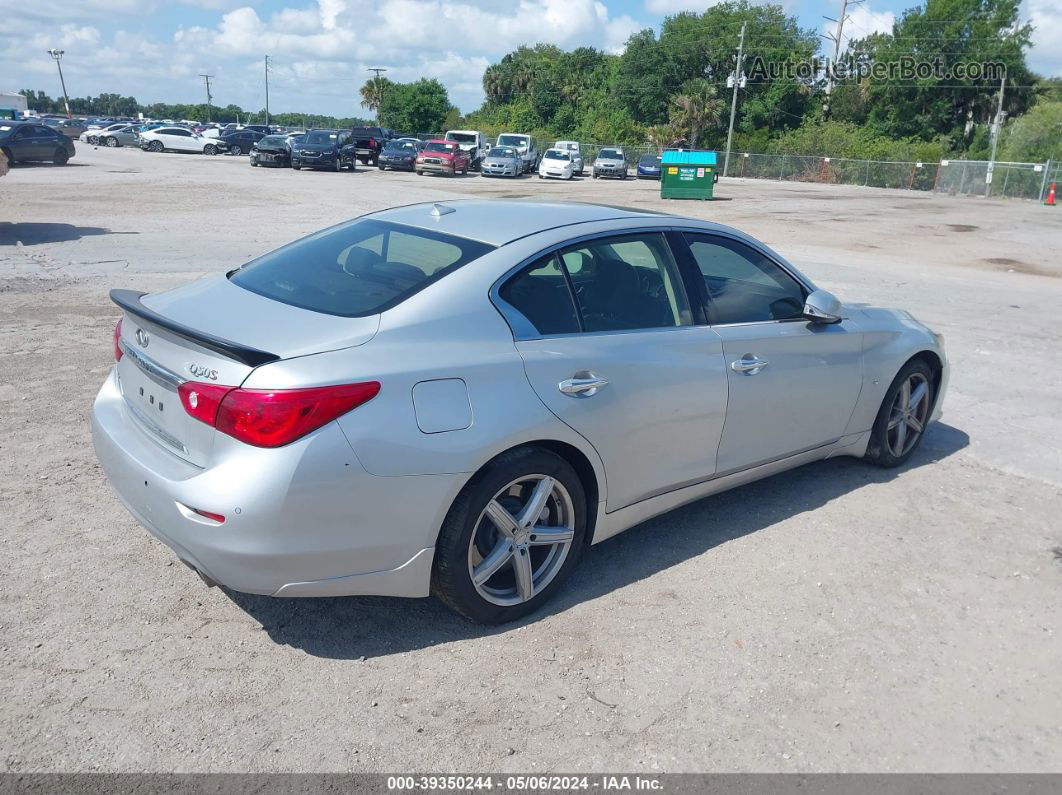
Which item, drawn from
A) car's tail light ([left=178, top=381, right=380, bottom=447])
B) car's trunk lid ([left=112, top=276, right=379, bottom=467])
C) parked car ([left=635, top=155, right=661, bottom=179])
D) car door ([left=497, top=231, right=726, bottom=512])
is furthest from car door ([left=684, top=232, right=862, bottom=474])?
parked car ([left=635, top=155, right=661, bottom=179])

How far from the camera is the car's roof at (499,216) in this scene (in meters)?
3.85

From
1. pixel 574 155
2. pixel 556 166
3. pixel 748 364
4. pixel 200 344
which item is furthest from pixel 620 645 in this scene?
pixel 574 155

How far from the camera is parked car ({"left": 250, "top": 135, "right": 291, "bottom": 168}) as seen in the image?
39.2 meters

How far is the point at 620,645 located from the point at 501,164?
39.2m

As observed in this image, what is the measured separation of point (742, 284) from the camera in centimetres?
464

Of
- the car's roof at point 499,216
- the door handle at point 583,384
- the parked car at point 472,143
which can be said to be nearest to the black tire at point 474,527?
the door handle at point 583,384

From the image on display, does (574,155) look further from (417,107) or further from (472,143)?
(417,107)

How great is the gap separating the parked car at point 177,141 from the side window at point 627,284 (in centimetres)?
5168

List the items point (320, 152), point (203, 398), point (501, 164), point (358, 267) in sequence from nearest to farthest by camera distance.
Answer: point (203, 398), point (358, 267), point (320, 152), point (501, 164)

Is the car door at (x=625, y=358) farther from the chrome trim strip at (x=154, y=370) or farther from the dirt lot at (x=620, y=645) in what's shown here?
the chrome trim strip at (x=154, y=370)

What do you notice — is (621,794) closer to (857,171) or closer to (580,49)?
(857,171)

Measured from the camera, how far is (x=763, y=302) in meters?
4.56

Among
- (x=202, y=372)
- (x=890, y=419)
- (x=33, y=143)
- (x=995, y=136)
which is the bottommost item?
(x=890, y=419)

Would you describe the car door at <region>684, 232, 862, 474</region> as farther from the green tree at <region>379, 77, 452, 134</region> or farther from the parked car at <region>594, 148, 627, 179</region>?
the green tree at <region>379, 77, 452, 134</region>
